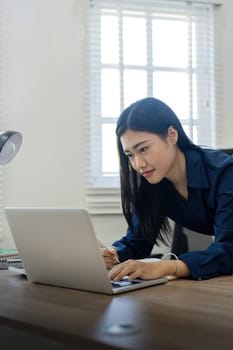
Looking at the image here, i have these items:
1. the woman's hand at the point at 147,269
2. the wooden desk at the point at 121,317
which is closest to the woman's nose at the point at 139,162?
the woman's hand at the point at 147,269

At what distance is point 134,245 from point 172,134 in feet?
1.30

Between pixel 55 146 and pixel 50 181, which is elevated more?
pixel 55 146

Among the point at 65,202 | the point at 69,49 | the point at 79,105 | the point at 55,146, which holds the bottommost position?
the point at 65,202

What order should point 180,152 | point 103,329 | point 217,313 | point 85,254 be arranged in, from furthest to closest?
point 180,152 < point 85,254 < point 217,313 < point 103,329

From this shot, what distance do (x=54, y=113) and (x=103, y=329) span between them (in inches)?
84.4

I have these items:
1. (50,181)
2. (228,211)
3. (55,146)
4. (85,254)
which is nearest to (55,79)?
(55,146)

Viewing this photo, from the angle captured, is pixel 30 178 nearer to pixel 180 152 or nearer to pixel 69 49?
pixel 69 49

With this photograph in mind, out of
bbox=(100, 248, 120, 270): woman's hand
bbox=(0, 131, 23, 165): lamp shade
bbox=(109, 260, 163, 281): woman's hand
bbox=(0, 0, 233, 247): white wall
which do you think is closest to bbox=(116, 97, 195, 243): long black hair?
bbox=(100, 248, 120, 270): woman's hand

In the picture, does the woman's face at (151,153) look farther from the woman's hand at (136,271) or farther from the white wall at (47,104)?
the white wall at (47,104)

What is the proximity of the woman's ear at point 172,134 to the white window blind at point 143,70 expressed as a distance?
1.25 m

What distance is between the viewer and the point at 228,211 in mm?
1602

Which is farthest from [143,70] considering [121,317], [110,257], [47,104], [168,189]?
[121,317]

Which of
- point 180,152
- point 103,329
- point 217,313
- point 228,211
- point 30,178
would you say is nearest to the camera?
point 103,329

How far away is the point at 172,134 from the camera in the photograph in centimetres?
177
